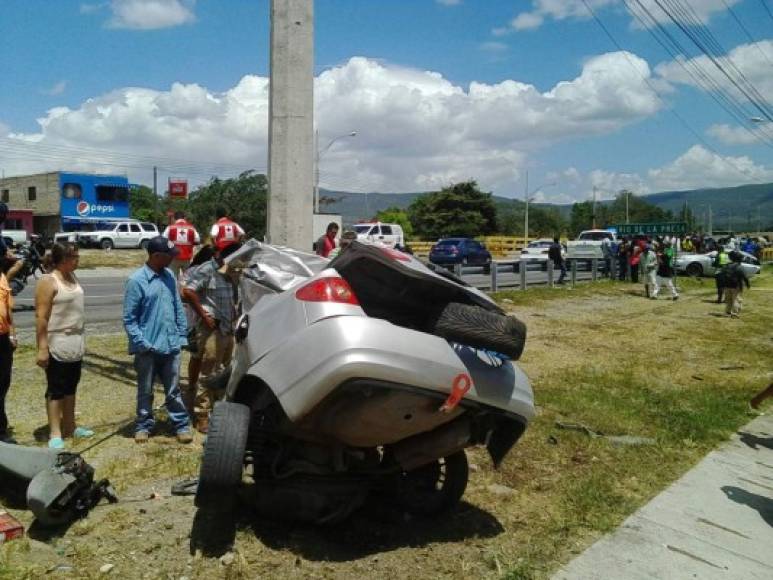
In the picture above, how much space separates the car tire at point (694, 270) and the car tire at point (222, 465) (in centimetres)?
3169

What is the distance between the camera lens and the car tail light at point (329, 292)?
3.49 meters

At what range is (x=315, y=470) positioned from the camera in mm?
3748

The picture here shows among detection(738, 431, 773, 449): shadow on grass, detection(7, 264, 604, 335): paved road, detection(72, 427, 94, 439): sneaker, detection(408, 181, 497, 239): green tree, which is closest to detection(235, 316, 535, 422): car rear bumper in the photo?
detection(72, 427, 94, 439): sneaker

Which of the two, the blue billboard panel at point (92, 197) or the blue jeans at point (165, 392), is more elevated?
the blue billboard panel at point (92, 197)

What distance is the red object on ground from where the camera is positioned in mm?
3670

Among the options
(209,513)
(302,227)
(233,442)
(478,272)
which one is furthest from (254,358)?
(478,272)

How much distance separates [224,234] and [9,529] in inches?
142

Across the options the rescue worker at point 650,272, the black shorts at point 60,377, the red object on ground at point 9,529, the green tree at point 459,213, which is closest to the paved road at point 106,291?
the rescue worker at point 650,272

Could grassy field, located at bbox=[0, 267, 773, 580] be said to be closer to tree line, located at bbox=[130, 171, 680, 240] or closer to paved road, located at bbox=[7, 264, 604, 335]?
paved road, located at bbox=[7, 264, 604, 335]

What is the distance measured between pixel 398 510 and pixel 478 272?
18.4 metres

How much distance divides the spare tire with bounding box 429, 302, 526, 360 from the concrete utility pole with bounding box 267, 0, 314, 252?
4194mm

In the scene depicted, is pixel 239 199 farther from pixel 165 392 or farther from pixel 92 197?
pixel 165 392

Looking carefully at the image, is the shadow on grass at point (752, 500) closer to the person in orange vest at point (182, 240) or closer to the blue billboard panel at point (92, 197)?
the person in orange vest at point (182, 240)

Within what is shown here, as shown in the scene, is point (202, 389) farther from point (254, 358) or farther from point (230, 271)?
point (254, 358)
